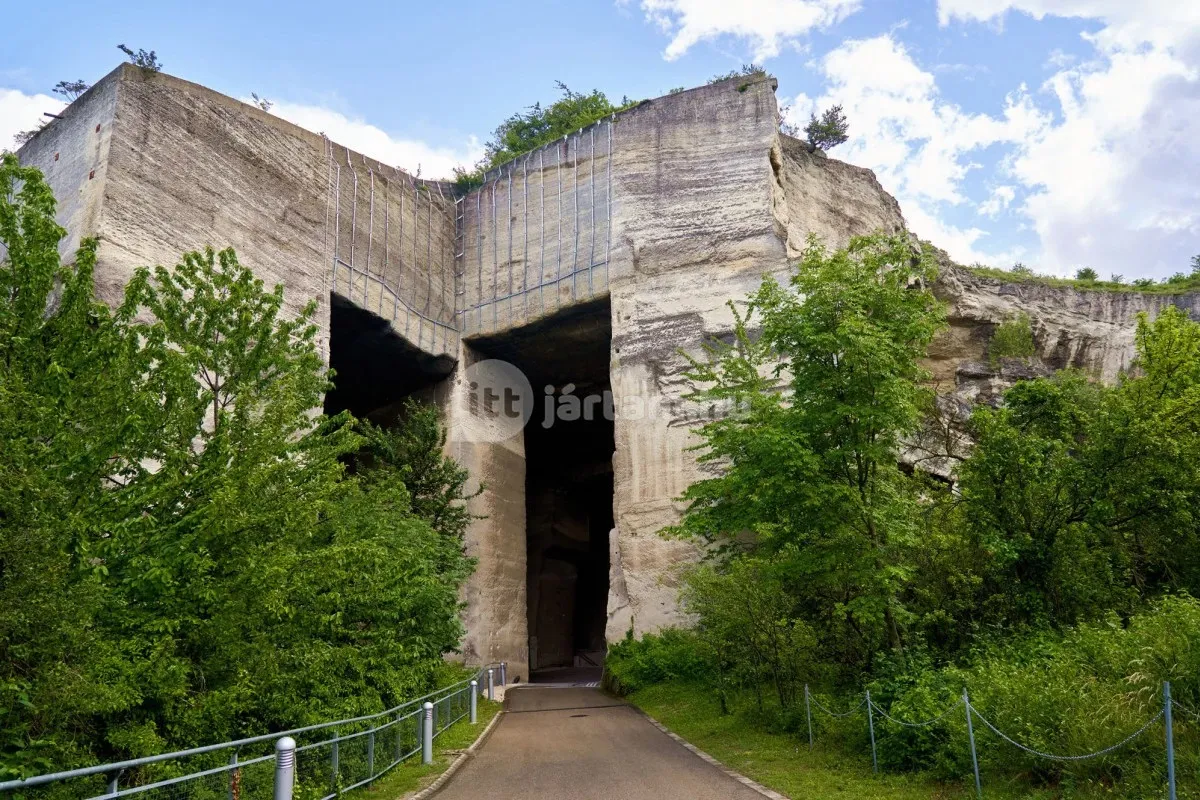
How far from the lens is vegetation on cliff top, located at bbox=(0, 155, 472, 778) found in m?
6.48

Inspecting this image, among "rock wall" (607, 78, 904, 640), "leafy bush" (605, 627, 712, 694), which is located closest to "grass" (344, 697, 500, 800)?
"leafy bush" (605, 627, 712, 694)

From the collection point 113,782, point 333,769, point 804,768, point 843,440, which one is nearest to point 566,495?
point 843,440

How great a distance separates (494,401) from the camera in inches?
1117

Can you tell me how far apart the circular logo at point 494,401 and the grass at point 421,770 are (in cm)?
1348

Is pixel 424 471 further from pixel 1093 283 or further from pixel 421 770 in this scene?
pixel 1093 283

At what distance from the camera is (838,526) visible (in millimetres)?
10812

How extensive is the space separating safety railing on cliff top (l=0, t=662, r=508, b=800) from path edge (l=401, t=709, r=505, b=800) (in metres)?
0.43

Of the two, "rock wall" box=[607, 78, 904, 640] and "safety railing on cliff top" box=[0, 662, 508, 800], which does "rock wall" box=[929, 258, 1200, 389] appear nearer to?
"rock wall" box=[607, 78, 904, 640]

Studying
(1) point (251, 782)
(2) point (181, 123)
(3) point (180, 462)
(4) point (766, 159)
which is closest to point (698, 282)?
(4) point (766, 159)

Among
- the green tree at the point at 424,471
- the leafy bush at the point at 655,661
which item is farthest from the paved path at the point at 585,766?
the green tree at the point at 424,471

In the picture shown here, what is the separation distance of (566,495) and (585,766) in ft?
98.7

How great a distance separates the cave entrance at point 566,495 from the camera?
29375 mm

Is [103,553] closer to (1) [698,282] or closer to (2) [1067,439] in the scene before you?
(2) [1067,439]

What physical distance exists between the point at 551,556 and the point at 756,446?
101ft
